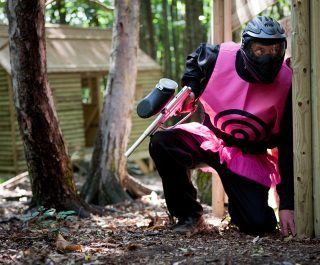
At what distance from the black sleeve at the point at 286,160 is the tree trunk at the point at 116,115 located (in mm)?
3857

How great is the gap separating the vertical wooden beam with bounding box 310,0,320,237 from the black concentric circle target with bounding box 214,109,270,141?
56 cm


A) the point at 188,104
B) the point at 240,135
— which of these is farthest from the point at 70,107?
→ the point at 240,135

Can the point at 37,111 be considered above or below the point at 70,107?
above

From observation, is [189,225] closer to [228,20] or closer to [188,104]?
[188,104]

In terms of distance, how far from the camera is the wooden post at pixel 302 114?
4.06 metres

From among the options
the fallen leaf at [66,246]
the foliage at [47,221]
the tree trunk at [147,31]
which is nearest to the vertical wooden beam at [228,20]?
the foliage at [47,221]

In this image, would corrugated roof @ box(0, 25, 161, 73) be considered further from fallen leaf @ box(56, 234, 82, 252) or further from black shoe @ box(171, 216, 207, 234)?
fallen leaf @ box(56, 234, 82, 252)

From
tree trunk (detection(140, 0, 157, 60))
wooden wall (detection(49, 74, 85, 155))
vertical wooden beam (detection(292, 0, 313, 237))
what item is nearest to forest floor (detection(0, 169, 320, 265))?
vertical wooden beam (detection(292, 0, 313, 237))

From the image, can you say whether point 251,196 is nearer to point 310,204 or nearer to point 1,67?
point 310,204

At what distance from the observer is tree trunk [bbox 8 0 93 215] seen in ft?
18.5

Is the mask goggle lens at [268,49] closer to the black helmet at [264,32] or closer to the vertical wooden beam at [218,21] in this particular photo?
the black helmet at [264,32]

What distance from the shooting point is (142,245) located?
14.0 feet

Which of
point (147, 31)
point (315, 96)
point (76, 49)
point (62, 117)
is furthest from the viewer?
point (147, 31)

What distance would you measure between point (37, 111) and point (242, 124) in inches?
83.5
